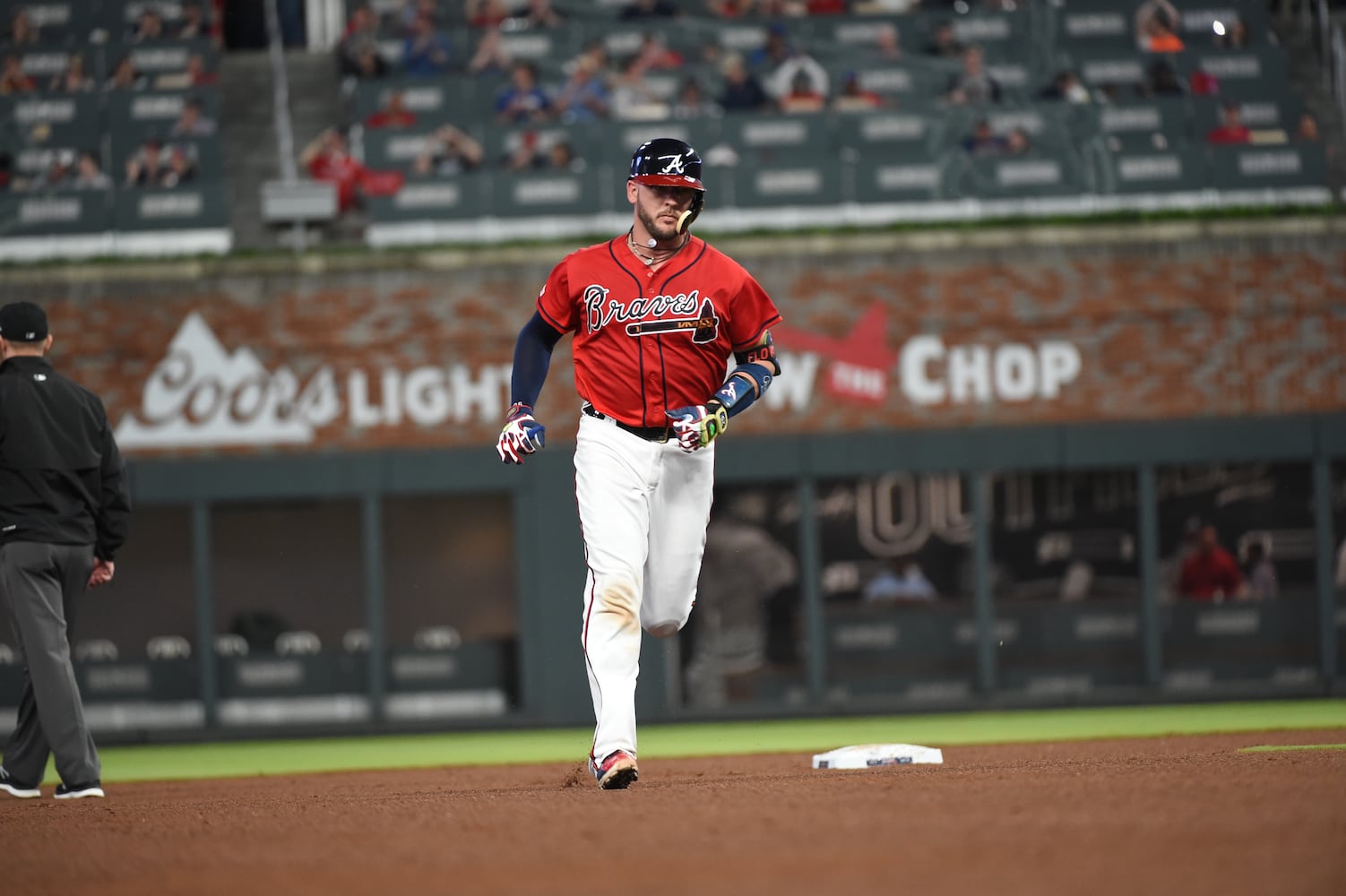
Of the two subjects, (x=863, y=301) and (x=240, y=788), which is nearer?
(x=240, y=788)

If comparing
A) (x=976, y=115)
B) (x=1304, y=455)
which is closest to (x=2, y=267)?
(x=976, y=115)

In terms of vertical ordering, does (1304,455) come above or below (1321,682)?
above

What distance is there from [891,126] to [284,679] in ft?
24.5

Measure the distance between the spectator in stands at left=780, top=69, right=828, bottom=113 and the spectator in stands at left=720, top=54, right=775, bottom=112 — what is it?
0.57ft

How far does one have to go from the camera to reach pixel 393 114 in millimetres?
16312

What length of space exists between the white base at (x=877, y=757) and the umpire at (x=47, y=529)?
10.6 feet

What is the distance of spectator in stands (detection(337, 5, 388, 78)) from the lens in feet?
55.7

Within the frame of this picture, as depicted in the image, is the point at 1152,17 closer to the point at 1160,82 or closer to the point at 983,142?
the point at 1160,82

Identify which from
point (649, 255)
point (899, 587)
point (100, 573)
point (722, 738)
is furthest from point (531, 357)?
point (899, 587)

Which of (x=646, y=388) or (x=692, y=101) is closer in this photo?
(x=646, y=388)

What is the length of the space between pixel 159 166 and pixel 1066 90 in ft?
28.1

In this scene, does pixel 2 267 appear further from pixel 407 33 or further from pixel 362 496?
pixel 407 33

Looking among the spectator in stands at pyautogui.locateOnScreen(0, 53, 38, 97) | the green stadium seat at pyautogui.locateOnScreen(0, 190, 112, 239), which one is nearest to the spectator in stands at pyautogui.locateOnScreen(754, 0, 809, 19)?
the green stadium seat at pyautogui.locateOnScreen(0, 190, 112, 239)

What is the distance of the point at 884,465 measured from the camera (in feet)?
49.7
